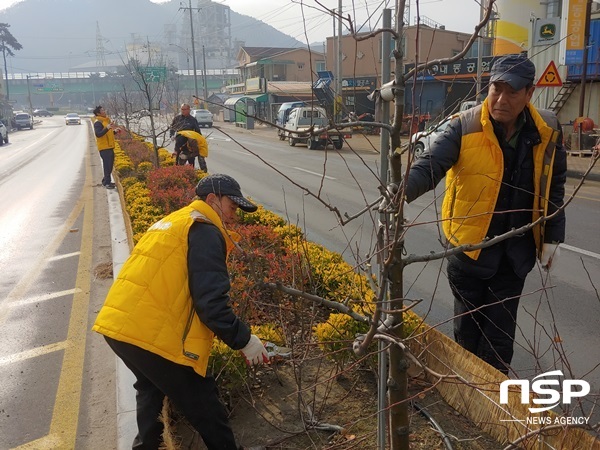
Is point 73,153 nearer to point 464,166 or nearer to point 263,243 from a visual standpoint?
point 263,243

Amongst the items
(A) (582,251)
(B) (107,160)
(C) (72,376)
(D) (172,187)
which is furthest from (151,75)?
(C) (72,376)

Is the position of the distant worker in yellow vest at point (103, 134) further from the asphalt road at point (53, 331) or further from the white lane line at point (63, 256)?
the white lane line at point (63, 256)

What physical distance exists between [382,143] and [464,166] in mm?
1001

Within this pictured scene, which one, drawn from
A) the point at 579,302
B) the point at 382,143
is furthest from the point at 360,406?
the point at 579,302

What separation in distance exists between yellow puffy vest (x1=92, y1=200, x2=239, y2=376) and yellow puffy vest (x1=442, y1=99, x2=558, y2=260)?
1.31 meters

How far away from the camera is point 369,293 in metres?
3.67

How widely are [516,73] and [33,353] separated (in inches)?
167

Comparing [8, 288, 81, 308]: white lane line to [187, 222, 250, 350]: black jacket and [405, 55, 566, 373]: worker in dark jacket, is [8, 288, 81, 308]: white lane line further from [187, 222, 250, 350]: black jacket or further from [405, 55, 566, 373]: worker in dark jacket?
[405, 55, 566, 373]: worker in dark jacket

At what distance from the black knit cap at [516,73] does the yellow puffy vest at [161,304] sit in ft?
4.99

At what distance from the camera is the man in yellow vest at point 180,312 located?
7.88 feet

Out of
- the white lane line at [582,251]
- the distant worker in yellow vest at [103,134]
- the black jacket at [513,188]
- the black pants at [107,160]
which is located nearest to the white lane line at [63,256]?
the distant worker in yellow vest at [103,134]

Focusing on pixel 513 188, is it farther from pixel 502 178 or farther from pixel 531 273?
pixel 531 273

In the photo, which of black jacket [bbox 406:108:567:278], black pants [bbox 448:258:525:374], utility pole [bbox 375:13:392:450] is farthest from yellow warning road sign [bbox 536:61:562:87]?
utility pole [bbox 375:13:392:450]

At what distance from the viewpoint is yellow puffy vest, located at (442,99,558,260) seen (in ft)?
9.05
